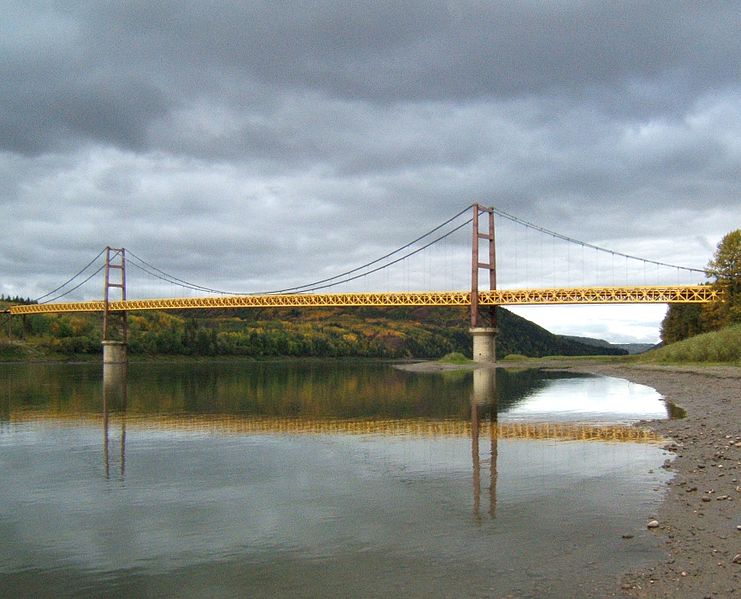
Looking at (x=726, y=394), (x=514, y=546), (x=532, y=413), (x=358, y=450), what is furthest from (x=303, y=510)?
(x=726, y=394)

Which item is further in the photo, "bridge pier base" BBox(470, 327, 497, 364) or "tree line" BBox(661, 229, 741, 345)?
"bridge pier base" BBox(470, 327, 497, 364)

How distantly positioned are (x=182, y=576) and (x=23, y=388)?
4760 centimetres

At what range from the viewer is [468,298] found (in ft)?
330

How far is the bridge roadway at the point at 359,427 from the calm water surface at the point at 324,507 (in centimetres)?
15

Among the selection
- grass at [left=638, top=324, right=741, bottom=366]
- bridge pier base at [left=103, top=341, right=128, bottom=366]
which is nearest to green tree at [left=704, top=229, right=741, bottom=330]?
grass at [left=638, top=324, right=741, bottom=366]

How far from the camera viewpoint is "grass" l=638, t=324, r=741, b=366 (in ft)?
168

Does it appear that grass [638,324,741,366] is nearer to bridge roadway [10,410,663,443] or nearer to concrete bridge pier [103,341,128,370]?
bridge roadway [10,410,663,443]

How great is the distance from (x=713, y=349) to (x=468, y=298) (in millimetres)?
48354

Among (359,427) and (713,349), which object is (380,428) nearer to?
(359,427)

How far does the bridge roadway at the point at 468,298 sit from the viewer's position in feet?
301

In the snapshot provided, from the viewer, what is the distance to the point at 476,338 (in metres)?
92.0

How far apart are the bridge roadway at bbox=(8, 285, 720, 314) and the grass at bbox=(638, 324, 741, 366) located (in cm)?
1858

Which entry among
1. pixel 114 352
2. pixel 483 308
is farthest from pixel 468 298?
pixel 114 352

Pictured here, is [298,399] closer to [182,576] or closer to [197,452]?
[197,452]
